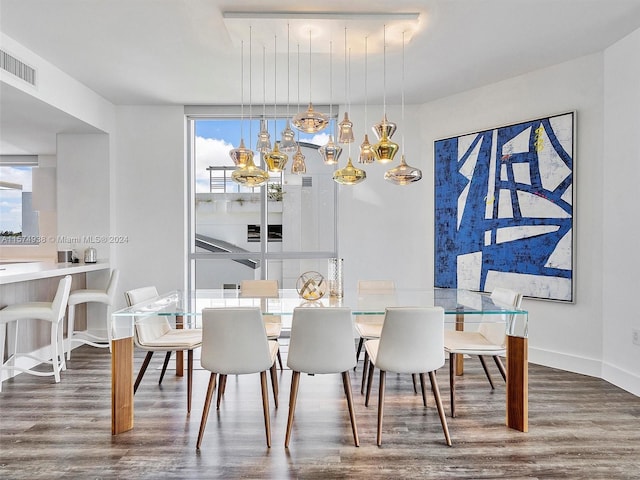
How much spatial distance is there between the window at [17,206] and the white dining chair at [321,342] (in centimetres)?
631

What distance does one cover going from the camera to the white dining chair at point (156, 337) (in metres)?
3.02

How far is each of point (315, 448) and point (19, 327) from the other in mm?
3072

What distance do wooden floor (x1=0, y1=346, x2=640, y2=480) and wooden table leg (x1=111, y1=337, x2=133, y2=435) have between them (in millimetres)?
85

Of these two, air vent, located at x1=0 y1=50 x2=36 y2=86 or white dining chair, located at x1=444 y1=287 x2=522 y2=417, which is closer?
white dining chair, located at x1=444 y1=287 x2=522 y2=417

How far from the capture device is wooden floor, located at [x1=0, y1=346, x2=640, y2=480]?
89.4 inches

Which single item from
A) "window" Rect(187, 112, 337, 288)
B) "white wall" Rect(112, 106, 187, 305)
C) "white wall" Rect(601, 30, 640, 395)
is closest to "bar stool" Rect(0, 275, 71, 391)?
"white wall" Rect(112, 106, 187, 305)

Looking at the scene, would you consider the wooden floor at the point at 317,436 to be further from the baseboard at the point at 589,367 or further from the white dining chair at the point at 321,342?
the white dining chair at the point at 321,342

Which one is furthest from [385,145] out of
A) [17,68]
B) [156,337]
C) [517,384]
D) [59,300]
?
[17,68]

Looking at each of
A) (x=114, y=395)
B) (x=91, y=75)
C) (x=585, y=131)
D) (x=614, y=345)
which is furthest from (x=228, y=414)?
(x=585, y=131)

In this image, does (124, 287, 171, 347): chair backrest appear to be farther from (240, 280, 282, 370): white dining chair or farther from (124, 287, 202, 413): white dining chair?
(240, 280, 282, 370): white dining chair

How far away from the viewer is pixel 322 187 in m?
5.48

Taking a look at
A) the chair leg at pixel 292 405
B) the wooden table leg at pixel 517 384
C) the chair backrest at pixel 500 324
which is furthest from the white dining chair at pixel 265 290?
the wooden table leg at pixel 517 384

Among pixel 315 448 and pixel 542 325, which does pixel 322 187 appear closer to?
pixel 542 325

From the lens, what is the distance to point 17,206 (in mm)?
7020
